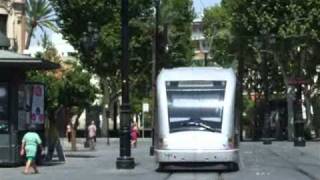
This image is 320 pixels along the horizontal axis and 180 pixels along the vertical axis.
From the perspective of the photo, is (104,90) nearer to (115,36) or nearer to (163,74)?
(115,36)

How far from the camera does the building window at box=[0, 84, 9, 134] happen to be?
26953 mm

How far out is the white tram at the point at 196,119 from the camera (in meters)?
23.8

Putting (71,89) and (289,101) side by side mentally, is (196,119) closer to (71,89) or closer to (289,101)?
(289,101)

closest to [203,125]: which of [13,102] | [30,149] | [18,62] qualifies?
[30,149]

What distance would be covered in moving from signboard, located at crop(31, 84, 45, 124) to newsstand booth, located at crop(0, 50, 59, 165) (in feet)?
1.43

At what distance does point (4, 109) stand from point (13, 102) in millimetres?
379

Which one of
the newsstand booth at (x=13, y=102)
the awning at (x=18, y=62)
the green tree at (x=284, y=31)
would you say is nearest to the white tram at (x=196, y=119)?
the awning at (x=18, y=62)

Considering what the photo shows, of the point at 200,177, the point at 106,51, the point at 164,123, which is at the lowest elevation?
the point at 200,177

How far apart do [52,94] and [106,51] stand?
25.7ft

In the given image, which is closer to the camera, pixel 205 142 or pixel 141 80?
pixel 205 142

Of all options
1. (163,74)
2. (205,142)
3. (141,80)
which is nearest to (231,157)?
(205,142)

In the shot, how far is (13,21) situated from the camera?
63344 millimetres

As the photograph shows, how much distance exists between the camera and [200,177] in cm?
2247

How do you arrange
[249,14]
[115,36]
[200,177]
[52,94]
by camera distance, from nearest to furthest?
[200,177] < [249,14] < [115,36] < [52,94]
